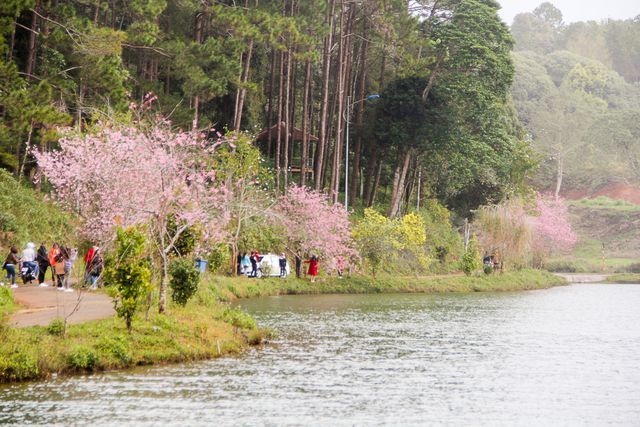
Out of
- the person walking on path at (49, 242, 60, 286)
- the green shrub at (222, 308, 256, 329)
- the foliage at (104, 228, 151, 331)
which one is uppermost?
the person walking on path at (49, 242, 60, 286)

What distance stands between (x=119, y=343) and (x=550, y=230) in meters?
69.7

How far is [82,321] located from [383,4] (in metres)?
44.5

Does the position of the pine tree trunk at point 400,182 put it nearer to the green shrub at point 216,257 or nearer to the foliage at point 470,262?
the foliage at point 470,262

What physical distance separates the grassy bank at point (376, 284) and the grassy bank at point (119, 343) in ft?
43.2

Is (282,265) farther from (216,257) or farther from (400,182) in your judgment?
(400,182)

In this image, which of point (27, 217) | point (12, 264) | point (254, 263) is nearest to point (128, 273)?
point (12, 264)

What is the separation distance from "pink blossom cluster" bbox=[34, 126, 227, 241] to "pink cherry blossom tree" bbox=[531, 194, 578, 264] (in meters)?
46.7

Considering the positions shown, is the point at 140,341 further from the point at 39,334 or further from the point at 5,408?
the point at 5,408

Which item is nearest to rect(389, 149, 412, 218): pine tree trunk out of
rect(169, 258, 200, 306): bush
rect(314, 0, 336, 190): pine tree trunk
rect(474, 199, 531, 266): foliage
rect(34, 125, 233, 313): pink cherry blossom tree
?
rect(474, 199, 531, 266): foliage

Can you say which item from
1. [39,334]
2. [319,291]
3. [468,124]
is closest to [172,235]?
[39,334]

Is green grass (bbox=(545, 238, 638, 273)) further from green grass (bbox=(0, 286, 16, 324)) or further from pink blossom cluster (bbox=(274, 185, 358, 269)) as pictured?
green grass (bbox=(0, 286, 16, 324))

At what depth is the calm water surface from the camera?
1950 cm

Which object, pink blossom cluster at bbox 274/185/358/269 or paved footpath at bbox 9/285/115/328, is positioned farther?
pink blossom cluster at bbox 274/185/358/269

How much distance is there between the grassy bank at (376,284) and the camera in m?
50.0
